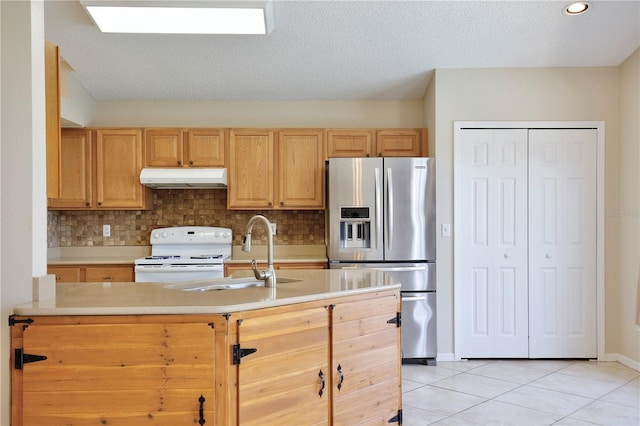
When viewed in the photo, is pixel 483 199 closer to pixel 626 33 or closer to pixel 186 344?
pixel 626 33

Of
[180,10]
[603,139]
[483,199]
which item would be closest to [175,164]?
[180,10]

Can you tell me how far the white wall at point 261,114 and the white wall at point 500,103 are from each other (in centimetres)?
73

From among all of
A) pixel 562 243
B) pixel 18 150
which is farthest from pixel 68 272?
pixel 562 243

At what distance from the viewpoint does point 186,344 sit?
1.98 meters

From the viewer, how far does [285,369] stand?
217 centimetres

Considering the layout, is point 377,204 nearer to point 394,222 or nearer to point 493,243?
point 394,222

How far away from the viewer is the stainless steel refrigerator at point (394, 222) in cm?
441

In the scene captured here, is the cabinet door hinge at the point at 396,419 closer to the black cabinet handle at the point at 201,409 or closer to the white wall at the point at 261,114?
the black cabinet handle at the point at 201,409

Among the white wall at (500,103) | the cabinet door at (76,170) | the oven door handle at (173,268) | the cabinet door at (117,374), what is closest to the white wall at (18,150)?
the cabinet door at (117,374)

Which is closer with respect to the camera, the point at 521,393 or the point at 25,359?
the point at 25,359

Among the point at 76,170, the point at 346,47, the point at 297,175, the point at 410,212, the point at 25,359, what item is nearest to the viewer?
the point at 25,359

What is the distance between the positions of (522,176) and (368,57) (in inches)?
67.2

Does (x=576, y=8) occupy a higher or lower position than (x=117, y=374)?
higher

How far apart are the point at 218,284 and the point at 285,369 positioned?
27.3 inches
